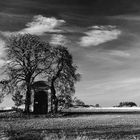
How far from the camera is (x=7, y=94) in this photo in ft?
149

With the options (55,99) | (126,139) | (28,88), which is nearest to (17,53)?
(28,88)

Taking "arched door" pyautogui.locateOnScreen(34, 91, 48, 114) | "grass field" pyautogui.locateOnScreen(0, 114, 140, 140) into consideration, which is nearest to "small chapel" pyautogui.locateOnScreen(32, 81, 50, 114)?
"arched door" pyautogui.locateOnScreen(34, 91, 48, 114)

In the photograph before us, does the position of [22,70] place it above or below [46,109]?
above

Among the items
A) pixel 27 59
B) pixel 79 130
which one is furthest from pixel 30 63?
pixel 79 130

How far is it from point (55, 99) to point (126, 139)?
114ft

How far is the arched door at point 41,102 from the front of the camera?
46725 millimetres

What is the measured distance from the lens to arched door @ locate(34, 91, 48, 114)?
1840 inches

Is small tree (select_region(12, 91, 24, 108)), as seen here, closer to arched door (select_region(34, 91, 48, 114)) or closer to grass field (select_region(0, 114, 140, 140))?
arched door (select_region(34, 91, 48, 114))

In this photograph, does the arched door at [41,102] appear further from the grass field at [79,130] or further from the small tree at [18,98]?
the grass field at [79,130]

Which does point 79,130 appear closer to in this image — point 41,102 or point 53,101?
point 53,101

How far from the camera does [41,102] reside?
4694 cm

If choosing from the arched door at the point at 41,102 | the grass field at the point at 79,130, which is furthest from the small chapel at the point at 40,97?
the grass field at the point at 79,130

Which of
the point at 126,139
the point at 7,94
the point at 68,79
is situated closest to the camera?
the point at 126,139

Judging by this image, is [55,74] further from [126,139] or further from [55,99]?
[126,139]
